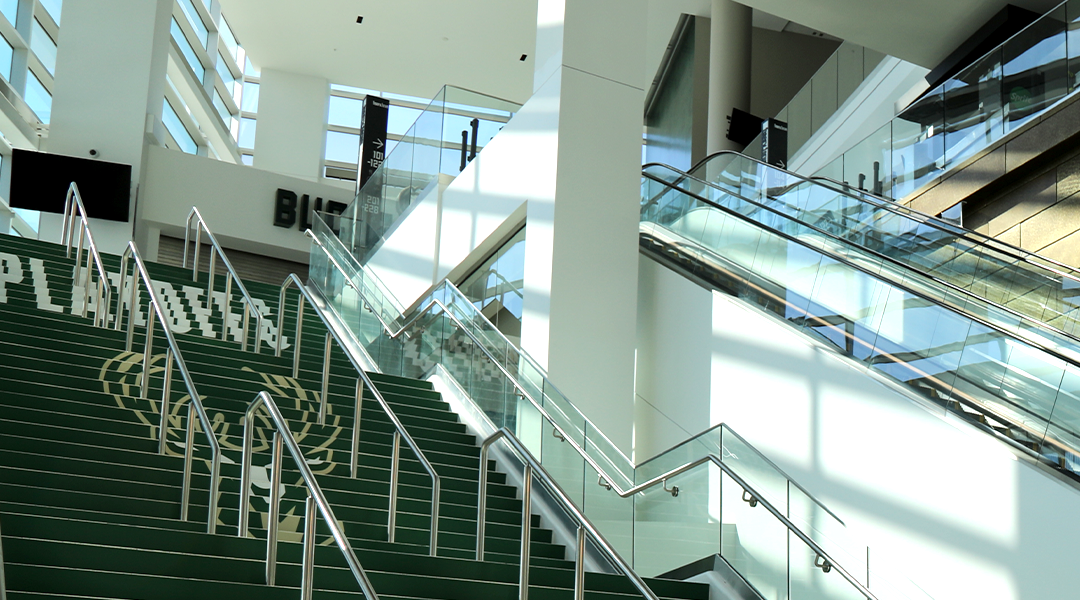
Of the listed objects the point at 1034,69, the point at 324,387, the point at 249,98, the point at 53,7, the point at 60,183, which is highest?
the point at 249,98

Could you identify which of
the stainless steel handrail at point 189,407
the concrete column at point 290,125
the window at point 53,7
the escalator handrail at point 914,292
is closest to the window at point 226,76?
the concrete column at point 290,125

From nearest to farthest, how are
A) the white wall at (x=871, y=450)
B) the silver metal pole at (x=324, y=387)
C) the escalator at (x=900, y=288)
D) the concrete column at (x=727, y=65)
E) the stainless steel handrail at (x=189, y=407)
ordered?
1. the stainless steel handrail at (x=189, y=407)
2. the white wall at (x=871, y=450)
3. the escalator at (x=900, y=288)
4. the silver metal pole at (x=324, y=387)
5. the concrete column at (x=727, y=65)

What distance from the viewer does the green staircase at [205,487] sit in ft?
12.6

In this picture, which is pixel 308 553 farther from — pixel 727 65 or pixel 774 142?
pixel 727 65

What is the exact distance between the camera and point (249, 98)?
2797 cm

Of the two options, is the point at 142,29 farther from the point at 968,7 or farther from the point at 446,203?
the point at 968,7

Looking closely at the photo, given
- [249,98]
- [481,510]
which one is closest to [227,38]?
[249,98]

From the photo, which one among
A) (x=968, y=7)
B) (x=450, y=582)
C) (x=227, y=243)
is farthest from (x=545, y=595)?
(x=227, y=243)

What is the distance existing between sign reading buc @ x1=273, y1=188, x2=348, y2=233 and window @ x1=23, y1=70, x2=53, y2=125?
408 cm

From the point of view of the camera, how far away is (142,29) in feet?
54.5

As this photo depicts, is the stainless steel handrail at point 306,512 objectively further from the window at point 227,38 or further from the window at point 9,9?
the window at point 227,38

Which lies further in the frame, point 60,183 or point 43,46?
point 43,46

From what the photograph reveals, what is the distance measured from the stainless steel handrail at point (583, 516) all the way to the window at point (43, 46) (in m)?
15.4

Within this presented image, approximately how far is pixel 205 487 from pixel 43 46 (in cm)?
1541
